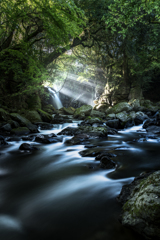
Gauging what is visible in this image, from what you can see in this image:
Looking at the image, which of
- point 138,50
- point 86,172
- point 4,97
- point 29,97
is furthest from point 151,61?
point 86,172

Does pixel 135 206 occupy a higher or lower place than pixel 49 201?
higher

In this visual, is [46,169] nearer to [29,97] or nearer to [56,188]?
[56,188]

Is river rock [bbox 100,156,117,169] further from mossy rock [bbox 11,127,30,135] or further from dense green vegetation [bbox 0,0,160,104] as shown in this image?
mossy rock [bbox 11,127,30,135]

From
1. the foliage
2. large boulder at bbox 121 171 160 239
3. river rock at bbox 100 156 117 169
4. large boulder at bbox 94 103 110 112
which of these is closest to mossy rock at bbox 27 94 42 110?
the foliage

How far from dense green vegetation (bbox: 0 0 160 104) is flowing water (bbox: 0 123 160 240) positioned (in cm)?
472

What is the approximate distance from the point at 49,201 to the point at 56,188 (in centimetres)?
42

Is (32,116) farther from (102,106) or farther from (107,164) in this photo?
(102,106)

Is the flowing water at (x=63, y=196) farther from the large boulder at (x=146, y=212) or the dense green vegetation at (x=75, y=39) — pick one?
the dense green vegetation at (x=75, y=39)

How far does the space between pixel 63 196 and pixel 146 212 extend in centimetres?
142

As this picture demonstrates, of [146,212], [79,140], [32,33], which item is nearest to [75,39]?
[32,33]

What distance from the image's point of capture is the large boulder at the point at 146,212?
1.38m

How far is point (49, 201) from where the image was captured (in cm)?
229

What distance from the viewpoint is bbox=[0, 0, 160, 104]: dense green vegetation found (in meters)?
6.52

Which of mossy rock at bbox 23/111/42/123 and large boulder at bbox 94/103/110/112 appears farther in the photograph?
large boulder at bbox 94/103/110/112
